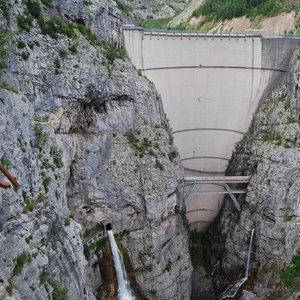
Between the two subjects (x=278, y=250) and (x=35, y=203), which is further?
(x=278, y=250)

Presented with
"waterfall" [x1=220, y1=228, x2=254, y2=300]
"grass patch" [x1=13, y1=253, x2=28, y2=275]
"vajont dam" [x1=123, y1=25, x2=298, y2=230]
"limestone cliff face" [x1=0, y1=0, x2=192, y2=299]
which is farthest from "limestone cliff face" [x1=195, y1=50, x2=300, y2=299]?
"grass patch" [x1=13, y1=253, x2=28, y2=275]

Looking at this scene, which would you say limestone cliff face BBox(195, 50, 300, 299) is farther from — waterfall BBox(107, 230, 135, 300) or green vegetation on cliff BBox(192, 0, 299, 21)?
green vegetation on cliff BBox(192, 0, 299, 21)

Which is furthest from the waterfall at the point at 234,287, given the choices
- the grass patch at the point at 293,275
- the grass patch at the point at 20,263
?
the grass patch at the point at 20,263

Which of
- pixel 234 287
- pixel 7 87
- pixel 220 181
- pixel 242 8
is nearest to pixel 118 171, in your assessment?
pixel 220 181

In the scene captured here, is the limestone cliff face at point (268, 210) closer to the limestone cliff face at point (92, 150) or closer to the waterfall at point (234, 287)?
the waterfall at point (234, 287)

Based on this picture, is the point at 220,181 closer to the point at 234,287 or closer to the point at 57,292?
the point at 234,287

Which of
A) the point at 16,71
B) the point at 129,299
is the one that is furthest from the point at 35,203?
the point at 129,299

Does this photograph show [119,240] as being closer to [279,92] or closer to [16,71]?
[16,71]
